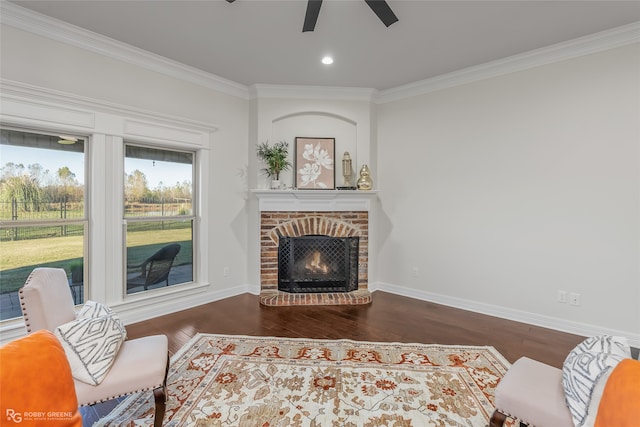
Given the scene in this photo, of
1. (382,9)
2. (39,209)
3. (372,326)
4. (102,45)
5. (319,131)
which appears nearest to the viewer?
(382,9)

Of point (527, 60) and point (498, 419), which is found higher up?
point (527, 60)

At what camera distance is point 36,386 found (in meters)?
1.04

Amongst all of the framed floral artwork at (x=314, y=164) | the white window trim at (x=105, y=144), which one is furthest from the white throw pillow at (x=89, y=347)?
the framed floral artwork at (x=314, y=164)

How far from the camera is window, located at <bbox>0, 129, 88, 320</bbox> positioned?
2.81m

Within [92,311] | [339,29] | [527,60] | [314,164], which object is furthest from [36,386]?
[527,60]

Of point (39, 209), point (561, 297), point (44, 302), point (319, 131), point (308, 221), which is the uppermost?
point (319, 131)

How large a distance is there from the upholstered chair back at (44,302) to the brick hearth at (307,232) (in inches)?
98.2

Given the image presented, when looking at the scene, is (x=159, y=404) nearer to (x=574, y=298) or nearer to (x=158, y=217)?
(x=158, y=217)

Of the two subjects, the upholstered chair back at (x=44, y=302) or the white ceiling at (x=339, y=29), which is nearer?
the upholstered chair back at (x=44, y=302)

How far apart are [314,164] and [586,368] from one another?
357 cm

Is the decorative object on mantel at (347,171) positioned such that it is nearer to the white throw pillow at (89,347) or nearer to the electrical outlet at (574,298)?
the electrical outlet at (574,298)

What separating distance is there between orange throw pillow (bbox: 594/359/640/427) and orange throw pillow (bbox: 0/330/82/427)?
1908mm

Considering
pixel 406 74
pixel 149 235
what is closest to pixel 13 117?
pixel 149 235

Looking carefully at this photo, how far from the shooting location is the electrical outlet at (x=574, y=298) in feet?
10.7
